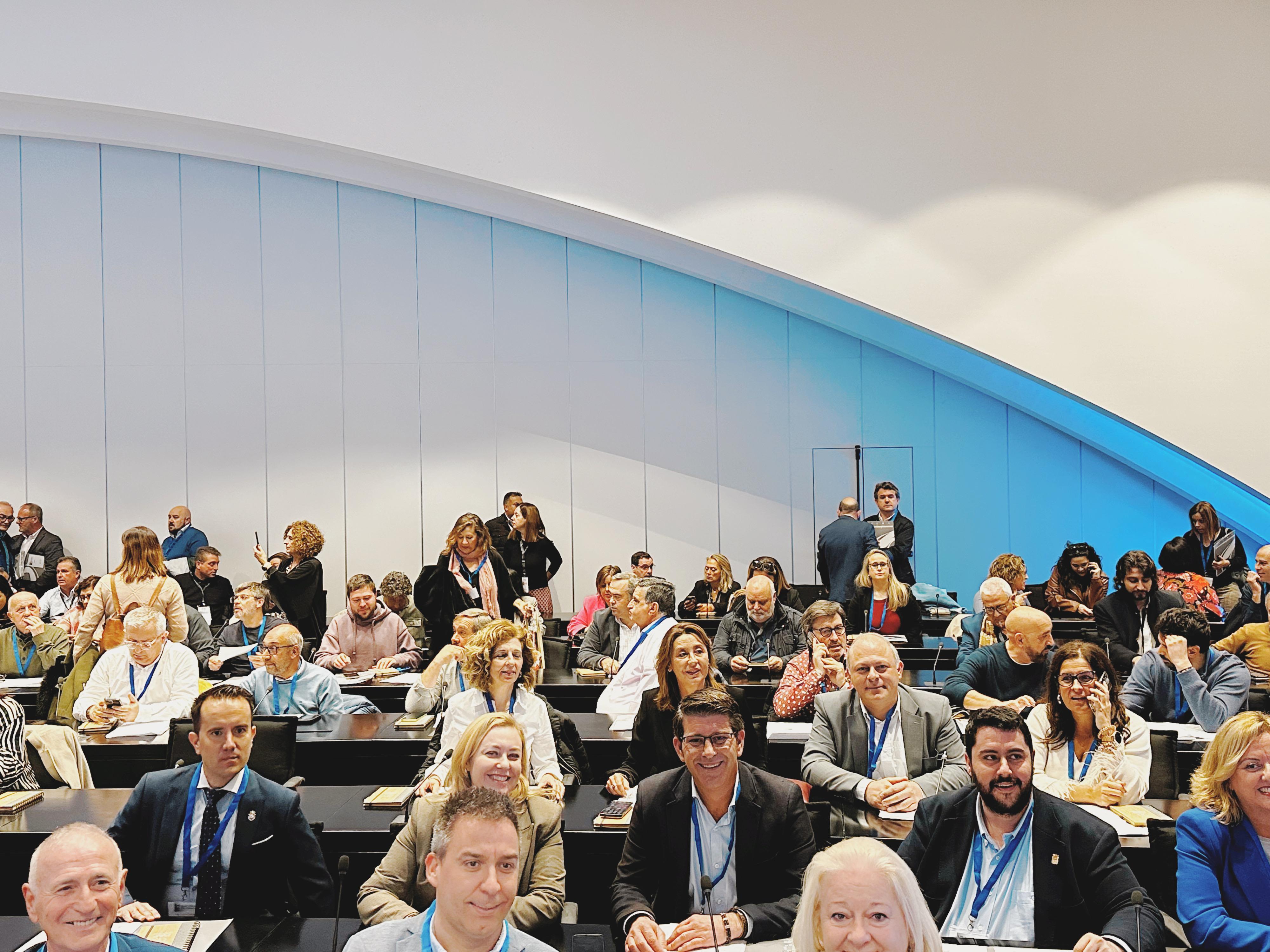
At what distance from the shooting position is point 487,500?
1185cm

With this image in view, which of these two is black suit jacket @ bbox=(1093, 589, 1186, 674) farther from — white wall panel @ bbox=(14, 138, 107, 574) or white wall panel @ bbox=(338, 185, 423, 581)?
white wall panel @ bbox=(14, 138, 107, 574)

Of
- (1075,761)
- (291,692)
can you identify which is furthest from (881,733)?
(291,692)

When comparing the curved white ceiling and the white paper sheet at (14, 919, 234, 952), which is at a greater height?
the curved white ceiling

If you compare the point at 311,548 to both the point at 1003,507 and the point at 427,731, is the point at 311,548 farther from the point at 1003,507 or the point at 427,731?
the point at 1003,507

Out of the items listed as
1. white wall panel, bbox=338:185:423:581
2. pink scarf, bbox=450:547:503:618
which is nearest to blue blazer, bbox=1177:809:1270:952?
pink scarf, bbox=450:547:503:618

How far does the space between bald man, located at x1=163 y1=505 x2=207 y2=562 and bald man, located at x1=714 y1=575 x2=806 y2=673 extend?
6.61 meters

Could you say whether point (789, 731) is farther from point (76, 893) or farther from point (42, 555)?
point (42, 555)

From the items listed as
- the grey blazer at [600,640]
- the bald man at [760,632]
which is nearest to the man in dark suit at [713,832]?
the bald man at [760,632]

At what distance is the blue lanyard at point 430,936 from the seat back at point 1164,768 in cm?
297

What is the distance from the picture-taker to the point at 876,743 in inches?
167

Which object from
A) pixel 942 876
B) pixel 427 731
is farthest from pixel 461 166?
pixel 942 876

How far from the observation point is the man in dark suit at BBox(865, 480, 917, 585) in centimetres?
1004

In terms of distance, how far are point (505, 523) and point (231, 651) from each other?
375cm

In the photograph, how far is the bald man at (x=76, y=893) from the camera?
2.53 meters
